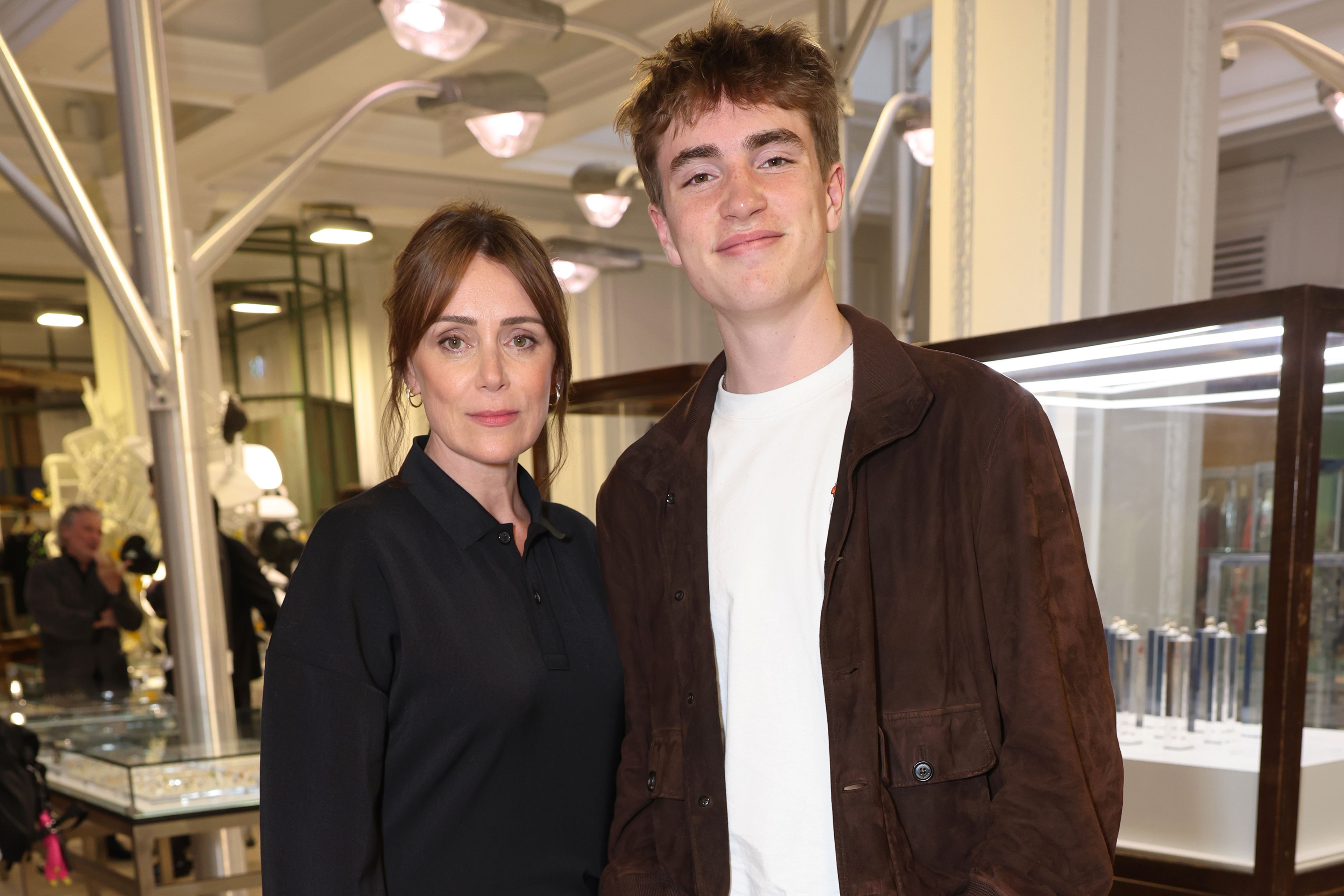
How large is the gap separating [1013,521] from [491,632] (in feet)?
2.64

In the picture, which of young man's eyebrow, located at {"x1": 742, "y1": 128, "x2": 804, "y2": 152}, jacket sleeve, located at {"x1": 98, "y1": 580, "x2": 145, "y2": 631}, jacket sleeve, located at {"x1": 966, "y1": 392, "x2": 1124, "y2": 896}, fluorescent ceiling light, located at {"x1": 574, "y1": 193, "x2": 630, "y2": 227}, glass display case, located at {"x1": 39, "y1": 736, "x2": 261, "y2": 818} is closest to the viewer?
jacket sleeve, located at {"x1": 966, "y1": 392, "x2": 1124, "y2": 896}

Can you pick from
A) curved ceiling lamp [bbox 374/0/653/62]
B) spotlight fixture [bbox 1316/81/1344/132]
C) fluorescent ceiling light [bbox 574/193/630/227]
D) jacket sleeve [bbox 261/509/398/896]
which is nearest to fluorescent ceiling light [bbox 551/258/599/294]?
fluorescent ceiling light [bbox 574/193/630/227]

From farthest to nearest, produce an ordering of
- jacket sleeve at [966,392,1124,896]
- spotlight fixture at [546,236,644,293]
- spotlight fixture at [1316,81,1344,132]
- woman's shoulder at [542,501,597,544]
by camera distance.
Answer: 1. spotlight fixture at [546,236,644,293]
2. spotlight fixture at [1316,81,1344,132]
3. woman's shoulder at [542,501,597,544]
4. jacket sleeve at [966,392,1124,896]

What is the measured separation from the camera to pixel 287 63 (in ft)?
20.6

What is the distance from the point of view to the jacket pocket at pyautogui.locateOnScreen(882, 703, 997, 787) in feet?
4.65

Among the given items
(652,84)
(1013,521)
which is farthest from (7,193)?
(1013,521)

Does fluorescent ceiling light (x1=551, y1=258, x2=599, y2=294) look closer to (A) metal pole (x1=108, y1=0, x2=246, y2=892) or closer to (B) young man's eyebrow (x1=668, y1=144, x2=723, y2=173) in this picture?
(A) metal pole (x1=108, y1=0, x2=246, y2=892)

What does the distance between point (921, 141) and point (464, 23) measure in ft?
8.00

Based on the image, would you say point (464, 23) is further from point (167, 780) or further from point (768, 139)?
point (167, 780)

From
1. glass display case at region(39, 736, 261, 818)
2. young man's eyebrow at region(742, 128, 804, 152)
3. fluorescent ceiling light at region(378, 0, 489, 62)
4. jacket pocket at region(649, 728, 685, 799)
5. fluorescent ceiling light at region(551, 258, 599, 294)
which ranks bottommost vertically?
glass display case at region(39, 736, 261, 818)

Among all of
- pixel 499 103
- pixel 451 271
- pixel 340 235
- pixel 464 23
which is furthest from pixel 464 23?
pixel 340 235

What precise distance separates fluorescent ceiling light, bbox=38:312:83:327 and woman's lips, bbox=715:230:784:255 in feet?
34.0

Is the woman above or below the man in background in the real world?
above

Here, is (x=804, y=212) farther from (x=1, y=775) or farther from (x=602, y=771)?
(x=1, y=775)
